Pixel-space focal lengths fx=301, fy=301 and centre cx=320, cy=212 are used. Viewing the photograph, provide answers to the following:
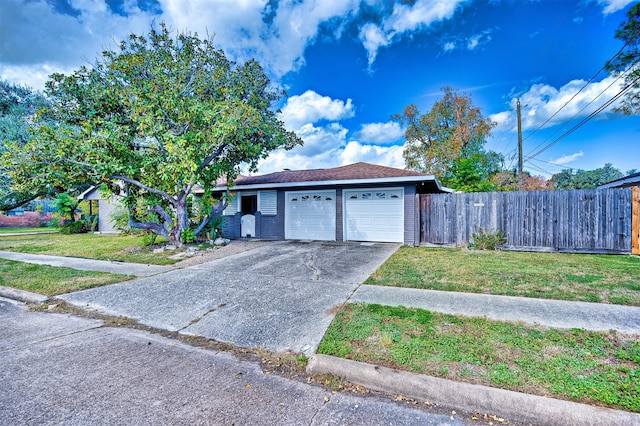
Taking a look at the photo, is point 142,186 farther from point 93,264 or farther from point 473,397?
point 473,397

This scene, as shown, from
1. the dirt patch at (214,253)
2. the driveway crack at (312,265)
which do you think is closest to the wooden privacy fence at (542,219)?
the driveway crack at (312,265)

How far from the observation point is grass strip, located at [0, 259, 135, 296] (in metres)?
5.78

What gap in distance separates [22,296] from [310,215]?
905 cm

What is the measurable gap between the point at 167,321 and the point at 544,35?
48.4ft

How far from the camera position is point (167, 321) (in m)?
4.22

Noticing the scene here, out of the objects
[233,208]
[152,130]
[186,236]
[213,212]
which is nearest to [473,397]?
[152,130]

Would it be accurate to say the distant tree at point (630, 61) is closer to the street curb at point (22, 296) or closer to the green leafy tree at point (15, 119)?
the street curb at point (22, 296)

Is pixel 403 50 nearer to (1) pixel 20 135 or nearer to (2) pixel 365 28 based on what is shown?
(2) pixel 365 28

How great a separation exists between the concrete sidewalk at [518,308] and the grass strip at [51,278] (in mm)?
5301

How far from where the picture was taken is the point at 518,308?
13.7 ft

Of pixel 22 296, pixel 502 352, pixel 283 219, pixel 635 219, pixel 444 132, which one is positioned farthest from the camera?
pixel 444 132

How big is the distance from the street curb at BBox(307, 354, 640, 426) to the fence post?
9394 millimetres

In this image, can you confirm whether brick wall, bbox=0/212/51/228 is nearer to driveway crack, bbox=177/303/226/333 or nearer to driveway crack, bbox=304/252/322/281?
driveway crack, bbox=304/252/322/281

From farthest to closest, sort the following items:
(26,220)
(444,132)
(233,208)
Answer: (26,220) → (444,132) → (233,208)
